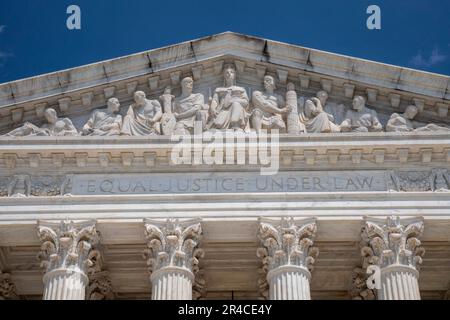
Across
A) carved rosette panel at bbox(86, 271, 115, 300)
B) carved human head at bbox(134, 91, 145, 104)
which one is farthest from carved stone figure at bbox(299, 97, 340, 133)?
carved rosette panel at bbox(86, 271, 115, 300)

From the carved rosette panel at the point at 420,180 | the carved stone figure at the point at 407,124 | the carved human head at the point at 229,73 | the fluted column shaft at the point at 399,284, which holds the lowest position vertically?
the fluted column shaft at the point at 399,284

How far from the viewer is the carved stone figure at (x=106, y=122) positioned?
28.2 meters

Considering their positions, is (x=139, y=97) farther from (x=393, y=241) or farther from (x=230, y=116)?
(x=393, y=241)

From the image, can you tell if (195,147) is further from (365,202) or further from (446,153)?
(446,153)

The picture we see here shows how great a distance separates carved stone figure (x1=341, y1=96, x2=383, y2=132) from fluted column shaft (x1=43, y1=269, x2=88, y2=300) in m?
9.52

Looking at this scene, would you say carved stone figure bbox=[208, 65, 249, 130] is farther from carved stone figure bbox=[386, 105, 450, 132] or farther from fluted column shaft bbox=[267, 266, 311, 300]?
fluted column shaft bbox=[267, 266, 311, 300]

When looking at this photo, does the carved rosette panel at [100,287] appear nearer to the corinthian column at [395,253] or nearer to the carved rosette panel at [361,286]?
the carved rosette panel at [361,286]

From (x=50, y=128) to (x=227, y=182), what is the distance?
6.06 m

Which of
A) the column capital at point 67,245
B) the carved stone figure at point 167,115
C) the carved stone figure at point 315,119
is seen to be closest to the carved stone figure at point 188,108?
the carved stone figure at point 167,115

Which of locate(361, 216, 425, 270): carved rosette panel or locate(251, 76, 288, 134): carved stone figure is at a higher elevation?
locate(251, 76, 288, 134): carved stone figure

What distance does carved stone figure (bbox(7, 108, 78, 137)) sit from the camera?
28.2 metres

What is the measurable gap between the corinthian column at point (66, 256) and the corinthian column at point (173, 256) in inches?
72.5
